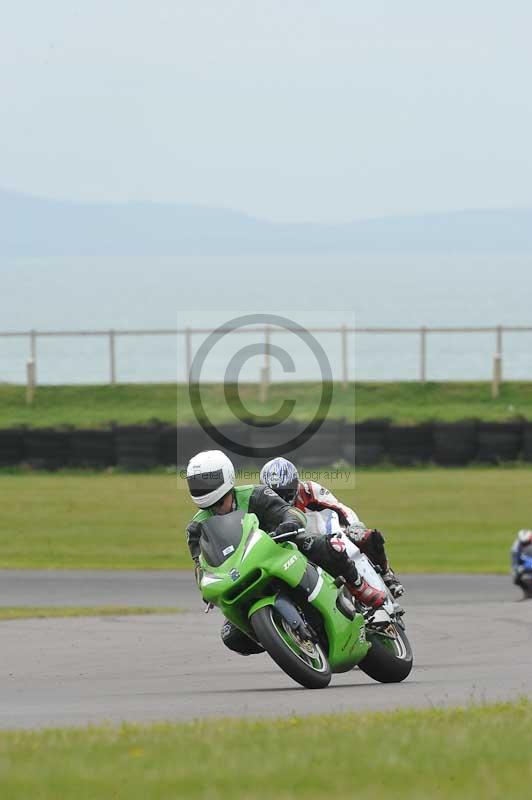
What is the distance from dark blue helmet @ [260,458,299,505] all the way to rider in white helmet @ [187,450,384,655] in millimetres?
314

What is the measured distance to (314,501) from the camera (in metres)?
9.62

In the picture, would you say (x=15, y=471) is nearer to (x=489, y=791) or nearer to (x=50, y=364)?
(x=50, y=364)

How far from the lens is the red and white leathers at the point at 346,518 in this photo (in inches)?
376

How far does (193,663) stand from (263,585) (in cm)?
299

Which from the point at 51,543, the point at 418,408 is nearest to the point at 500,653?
the point at 51,543

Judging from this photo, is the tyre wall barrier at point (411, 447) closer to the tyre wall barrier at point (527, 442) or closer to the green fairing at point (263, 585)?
the tyre wall barrier at point (527, 442)

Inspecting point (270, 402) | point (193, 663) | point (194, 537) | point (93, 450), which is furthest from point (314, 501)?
point (270, 402)

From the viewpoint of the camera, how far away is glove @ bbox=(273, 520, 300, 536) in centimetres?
871

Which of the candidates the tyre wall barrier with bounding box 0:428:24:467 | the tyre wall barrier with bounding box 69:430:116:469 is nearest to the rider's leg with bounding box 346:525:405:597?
the tyre wall barrier with bounding box 69:430:116:469

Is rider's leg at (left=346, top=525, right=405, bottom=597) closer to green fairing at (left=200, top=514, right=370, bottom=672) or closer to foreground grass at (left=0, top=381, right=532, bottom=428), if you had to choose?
green fairing at (left=200, top=514, right=370, bottom=672)

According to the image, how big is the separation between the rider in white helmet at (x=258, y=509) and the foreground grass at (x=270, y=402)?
77.4 feet

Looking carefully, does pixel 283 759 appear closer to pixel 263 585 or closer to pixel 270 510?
pixel 263 585

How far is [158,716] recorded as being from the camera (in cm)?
775

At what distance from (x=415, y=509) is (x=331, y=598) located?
1727 centimetres
